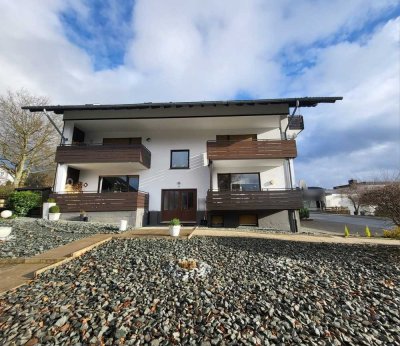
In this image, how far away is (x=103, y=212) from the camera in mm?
12867

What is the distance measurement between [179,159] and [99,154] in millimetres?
5309

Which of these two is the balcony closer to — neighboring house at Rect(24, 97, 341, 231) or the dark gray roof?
neighboring house at Rect(24, 97, 341, 231)

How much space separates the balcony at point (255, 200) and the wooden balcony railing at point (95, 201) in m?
4.87

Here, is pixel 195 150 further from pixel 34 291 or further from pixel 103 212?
pixel 34 291

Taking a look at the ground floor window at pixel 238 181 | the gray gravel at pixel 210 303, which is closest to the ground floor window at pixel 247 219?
the ground floor window at pixel 238 181

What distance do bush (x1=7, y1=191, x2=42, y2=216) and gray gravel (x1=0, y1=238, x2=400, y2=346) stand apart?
1079cm

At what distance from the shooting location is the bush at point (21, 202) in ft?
41.6

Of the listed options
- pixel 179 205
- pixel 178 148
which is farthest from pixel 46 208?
pixel 178 148

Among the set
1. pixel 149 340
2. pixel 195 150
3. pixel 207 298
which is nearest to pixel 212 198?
pixel 195 150

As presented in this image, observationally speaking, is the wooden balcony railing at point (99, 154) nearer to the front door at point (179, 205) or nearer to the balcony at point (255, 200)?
the front door at point (179, 205)

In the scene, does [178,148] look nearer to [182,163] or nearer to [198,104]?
[182,163]

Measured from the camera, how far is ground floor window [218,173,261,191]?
14797 mm

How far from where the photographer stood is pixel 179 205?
574 inches

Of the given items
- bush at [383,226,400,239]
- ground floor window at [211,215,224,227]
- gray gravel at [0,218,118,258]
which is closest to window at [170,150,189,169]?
ground floor window at [211,215,224,227]
